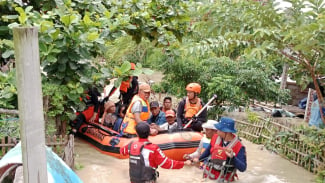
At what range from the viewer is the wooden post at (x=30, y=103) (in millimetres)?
1753

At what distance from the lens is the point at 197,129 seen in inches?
303

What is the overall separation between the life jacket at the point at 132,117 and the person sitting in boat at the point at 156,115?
1.85ft

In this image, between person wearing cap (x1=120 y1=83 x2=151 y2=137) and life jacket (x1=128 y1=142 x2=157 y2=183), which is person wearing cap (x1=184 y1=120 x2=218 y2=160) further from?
person wearing cap (x1=120 y1=83 x2=151 y2=137)

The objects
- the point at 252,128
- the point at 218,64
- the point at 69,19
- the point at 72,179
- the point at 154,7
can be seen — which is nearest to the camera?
the point at 72,179

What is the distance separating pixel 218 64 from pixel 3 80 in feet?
23.3

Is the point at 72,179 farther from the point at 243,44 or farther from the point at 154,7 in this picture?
the point at 154,7

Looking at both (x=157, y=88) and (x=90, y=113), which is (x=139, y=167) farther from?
(x=157, y=88)

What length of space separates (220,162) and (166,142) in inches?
82.6

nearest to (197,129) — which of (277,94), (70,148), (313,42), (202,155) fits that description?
(202,155)

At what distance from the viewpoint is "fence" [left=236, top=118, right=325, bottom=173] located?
6.89m

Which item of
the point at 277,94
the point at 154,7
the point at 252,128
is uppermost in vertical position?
the point at 154,7

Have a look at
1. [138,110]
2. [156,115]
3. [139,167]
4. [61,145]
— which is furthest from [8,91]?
[156,115]

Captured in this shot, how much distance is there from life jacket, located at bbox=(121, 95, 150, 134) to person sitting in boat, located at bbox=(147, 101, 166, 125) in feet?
1.85

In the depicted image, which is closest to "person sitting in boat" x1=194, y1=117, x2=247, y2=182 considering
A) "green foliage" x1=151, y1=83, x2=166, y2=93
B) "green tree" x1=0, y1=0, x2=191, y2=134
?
"green tree" x1=0, y1=0, x2=191, y2=134
